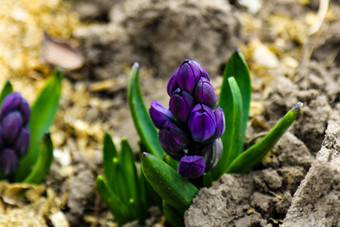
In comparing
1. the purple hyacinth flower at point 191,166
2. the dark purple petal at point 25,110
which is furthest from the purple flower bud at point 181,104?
the dark purple petal at point 25,110

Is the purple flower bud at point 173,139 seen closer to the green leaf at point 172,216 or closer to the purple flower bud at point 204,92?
the purple flower bud at point 204,92

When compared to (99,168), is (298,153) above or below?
above

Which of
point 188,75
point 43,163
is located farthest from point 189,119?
point 43,163

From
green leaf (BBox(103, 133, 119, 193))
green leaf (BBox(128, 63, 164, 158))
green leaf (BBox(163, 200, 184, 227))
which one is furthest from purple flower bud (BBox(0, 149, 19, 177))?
green leaf (BBox(163, 200, 184, 227))

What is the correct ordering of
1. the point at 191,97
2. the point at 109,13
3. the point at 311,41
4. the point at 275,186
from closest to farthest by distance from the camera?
the point at 191,97 < the point at 275,186 < the point at 311,41 < the point at 109,13

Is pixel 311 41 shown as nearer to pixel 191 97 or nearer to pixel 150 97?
pixel 150 97

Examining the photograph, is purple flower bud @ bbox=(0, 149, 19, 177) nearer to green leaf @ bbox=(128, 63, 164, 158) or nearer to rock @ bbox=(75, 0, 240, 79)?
green leaf @ bbox=(128, 63, 164, 158)

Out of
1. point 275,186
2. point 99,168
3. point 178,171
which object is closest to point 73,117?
point 99,168
